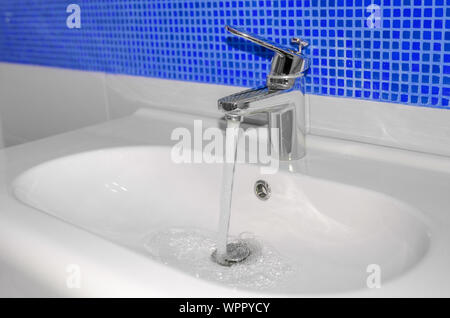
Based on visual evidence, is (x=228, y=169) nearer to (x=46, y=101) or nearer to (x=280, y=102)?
(x=280, y=102)

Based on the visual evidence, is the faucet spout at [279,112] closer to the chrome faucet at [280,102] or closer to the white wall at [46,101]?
the chrome faucet at [280,102]

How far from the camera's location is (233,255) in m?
0.74

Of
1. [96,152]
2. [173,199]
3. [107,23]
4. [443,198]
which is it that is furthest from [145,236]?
[107,23]

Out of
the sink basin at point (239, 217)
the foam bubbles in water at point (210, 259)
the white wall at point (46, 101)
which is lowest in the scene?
the foam bubbles in water at point (210, 259)

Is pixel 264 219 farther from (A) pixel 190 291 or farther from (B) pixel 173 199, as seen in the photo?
(A) pixel 190 291

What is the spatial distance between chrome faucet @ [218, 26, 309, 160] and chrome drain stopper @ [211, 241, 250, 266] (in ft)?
0.49

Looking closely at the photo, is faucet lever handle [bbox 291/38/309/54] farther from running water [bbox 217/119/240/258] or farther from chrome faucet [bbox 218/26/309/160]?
running water [bbox 217/119/240/258]

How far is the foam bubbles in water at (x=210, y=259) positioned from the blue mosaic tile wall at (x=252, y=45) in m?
0.28

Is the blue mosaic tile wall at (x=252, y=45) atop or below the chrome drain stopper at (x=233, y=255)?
atop

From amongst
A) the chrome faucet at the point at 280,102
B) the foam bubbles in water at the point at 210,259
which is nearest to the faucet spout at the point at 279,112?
the chrome faucet at the point at 280,102

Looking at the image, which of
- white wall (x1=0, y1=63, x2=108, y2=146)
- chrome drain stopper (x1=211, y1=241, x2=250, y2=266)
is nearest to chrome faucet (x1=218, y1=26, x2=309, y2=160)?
chrome drain stopper (x1=211, y1=241, x2=250, y2=266)

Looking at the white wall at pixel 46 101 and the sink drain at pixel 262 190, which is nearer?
the sink drain at pixel 262 190

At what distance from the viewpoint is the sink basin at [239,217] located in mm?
653

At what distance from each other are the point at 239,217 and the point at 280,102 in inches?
7.4
